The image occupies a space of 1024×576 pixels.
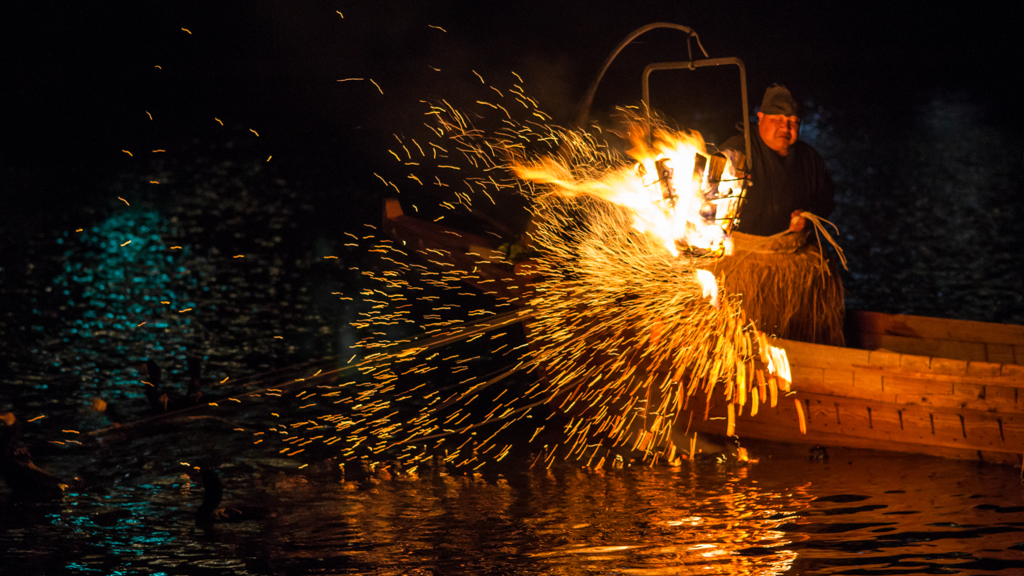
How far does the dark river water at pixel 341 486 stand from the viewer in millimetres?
5809

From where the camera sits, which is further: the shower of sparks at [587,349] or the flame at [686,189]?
the shower of sparks at [587,349]

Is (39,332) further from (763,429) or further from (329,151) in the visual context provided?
(329,151)

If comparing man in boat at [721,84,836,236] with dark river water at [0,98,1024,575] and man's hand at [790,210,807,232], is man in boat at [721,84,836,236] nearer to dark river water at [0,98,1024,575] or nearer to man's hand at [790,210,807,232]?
man's hand at [790,210,807,232]

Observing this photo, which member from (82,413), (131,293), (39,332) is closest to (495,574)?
(82,413)

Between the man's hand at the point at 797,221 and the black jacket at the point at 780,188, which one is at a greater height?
the black jacket at the point at 780,188

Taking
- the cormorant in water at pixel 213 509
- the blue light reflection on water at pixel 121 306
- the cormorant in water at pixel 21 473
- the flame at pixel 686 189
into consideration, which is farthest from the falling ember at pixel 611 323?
the blue light reflection on water at pixel 121 306

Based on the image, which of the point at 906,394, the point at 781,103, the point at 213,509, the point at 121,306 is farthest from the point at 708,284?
the point at 121,306

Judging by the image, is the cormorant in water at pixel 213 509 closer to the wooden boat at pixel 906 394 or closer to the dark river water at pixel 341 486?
the dark river water at pixel 341 486

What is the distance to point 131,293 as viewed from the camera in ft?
50.6

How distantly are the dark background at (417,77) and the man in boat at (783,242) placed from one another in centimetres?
2092

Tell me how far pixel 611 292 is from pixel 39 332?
824 cm

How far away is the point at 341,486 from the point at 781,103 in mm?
4448

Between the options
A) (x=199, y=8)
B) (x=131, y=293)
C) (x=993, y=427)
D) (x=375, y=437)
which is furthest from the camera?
(x=199, y=8)

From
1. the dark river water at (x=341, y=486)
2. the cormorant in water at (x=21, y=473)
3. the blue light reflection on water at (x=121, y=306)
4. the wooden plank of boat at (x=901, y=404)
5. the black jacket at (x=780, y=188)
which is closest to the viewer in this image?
the dark river water at (x=341, y=486)
